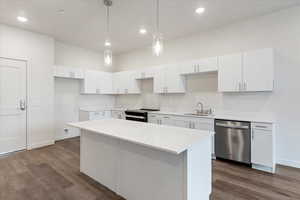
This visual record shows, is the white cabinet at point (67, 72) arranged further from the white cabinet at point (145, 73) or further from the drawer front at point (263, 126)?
the drawer front at point (263, 126)

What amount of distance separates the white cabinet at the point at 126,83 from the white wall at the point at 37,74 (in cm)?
209

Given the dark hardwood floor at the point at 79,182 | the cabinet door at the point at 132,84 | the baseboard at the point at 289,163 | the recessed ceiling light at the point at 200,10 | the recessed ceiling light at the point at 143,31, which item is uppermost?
the recessed ceiling light at the point at 143,31

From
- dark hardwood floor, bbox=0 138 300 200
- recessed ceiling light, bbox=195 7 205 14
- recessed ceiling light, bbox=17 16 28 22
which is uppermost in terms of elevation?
recessed ceiling light, bbox=195 7 205 14

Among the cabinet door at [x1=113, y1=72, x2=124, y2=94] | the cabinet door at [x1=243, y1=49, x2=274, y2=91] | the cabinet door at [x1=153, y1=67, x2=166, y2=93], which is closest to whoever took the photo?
the cabinet door at [x1=243, y1=49, x2=274, y2=91]

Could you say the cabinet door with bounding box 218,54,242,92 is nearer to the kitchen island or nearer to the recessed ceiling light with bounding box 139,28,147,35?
the kitchen island

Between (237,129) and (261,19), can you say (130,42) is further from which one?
(237,129)

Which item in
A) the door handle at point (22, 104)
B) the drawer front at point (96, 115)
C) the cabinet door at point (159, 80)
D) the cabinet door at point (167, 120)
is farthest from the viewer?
the drawer front at point (96, 115)

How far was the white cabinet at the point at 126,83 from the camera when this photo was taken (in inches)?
209

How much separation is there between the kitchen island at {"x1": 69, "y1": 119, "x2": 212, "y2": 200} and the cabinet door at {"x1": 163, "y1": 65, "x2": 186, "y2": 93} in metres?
2.41

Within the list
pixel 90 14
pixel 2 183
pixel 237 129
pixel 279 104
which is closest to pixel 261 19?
pixel 279 104

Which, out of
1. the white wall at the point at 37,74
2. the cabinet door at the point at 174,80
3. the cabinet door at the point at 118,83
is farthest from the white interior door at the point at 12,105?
the cabinet door at the point at 174,80

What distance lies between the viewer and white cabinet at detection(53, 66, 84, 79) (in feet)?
14.8

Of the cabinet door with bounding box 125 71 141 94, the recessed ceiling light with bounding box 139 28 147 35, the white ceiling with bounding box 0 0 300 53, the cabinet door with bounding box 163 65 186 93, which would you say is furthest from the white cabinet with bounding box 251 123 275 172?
the cabinet door with bounding box 125 71 141 94

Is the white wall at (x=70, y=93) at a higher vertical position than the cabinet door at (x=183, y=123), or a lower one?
higher
